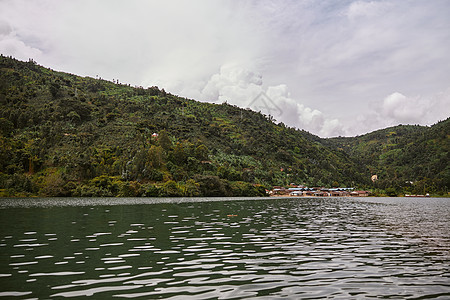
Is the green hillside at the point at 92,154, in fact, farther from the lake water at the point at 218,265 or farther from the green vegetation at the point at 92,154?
the lake water at the point at 218,265

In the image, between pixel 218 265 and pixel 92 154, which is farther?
pixel 92 154

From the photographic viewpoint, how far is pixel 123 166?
5049 inches

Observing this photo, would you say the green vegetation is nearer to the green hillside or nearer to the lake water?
the green hillside

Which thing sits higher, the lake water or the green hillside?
the green hillside

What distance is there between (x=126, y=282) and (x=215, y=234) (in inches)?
613

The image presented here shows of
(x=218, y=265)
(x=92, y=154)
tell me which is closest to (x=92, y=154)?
(x=92, y=154)

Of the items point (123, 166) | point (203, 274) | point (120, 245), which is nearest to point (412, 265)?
point (203, 274)

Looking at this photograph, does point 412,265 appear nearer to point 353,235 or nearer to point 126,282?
point 353,235

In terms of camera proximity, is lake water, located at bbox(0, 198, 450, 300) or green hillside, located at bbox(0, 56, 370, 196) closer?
lake water, located at bbox(0, 198, 450, 300)

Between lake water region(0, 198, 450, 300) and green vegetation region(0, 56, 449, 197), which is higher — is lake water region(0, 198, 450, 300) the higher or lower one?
the lower one

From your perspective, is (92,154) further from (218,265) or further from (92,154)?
(218,265)

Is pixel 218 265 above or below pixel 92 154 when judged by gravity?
below

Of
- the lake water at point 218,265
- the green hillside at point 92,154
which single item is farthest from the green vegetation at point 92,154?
the lake water at point 218,265

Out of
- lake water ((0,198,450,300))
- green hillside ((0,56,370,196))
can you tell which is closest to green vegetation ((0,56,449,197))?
green hillside ((0,56,370,196))
